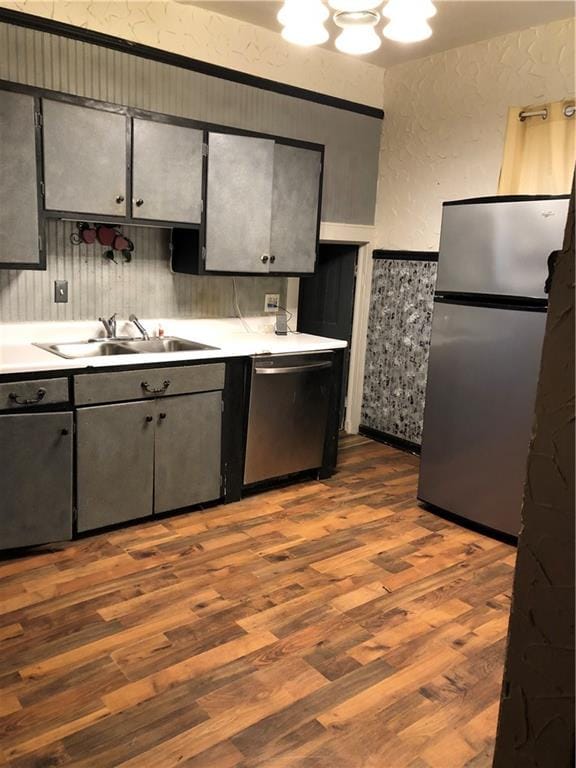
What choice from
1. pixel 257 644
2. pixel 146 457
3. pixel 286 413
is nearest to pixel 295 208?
pixel 286 413

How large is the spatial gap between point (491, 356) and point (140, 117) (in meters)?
2.14

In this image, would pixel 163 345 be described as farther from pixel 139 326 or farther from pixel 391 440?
pixel 391 440

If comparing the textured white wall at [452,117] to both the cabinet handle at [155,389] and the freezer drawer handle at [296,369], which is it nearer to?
the freezer drawer handle at [296,369]

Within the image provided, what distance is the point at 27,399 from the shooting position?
9.29 ft

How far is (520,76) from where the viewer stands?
3.91m

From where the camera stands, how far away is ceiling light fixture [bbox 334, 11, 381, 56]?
99.3 inches

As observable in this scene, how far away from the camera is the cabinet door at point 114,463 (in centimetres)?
306

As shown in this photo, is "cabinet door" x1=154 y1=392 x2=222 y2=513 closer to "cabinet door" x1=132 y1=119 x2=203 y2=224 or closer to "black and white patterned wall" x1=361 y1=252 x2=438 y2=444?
"cabinet door" x1=132 y1=119 x2=203 y2=224

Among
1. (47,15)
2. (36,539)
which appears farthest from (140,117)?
(36,539)

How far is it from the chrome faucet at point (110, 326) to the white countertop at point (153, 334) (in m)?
0.05

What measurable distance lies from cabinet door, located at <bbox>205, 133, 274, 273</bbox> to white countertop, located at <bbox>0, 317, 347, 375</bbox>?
0.49 meters

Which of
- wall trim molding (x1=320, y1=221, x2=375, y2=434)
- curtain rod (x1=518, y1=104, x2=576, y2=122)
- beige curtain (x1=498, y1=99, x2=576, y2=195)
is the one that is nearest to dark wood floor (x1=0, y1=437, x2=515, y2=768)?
wall trim molding (x1=320, y1=221, x2=375, y2=434)

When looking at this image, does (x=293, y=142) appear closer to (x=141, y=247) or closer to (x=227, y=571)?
(x=141, y=247)

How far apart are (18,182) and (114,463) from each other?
1.38m
